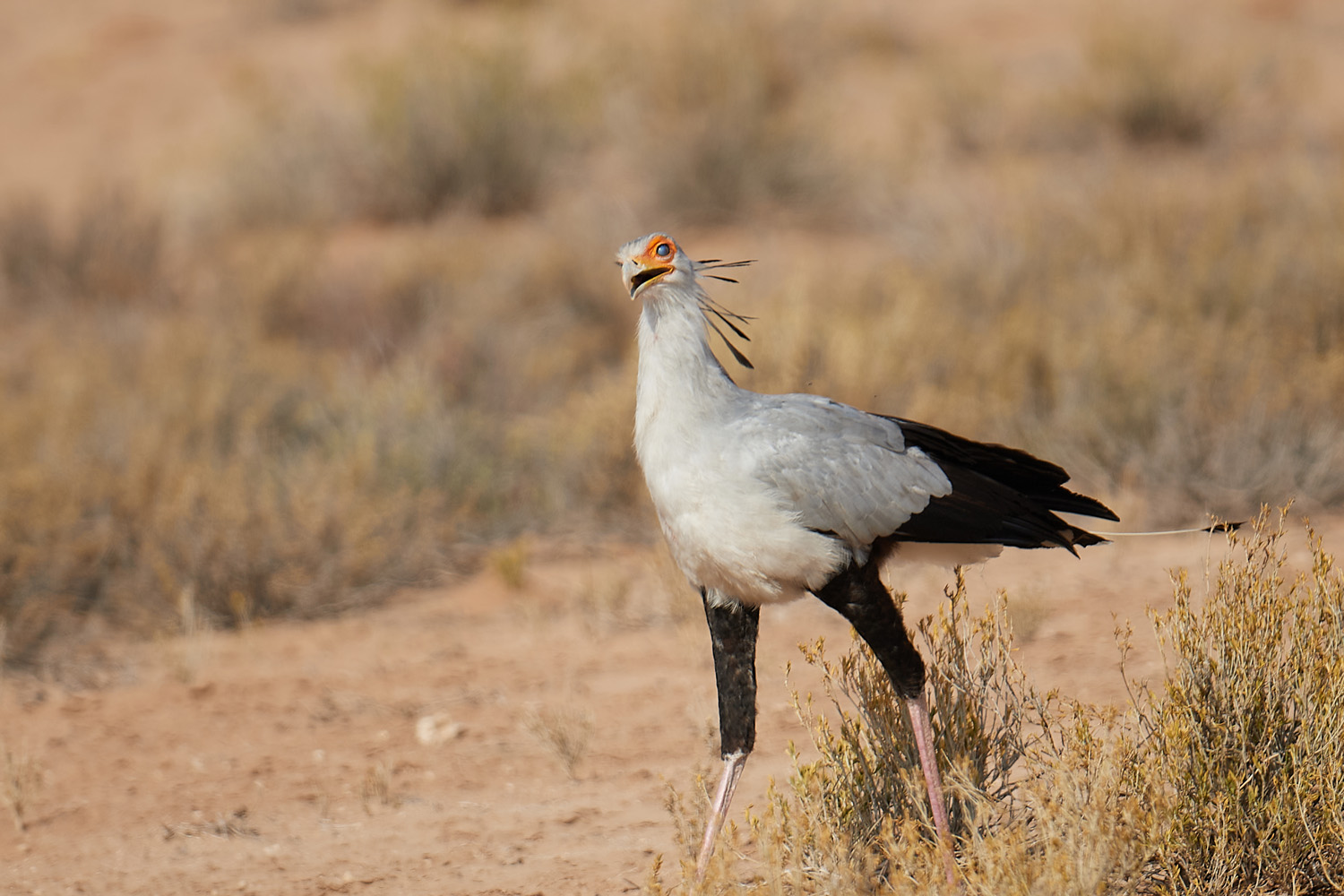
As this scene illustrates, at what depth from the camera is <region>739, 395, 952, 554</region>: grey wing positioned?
317 centimetres

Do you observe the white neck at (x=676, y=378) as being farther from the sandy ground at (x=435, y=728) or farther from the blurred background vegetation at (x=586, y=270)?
the blurred background vegetation at (x=586, y=270)

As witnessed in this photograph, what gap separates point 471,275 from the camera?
35.8 ft

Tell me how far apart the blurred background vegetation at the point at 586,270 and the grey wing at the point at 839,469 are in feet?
6.76

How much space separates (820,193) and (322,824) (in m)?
9.21

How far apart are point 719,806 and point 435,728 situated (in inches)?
86.9

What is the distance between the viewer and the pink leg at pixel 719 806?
3.42 meters

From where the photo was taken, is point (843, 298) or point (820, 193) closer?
point (843, 298)

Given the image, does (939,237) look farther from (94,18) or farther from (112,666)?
(94,18)

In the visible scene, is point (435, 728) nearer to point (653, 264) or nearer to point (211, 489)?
point (211, 489)

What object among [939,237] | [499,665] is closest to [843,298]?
[939,237]

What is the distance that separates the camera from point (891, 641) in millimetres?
3258

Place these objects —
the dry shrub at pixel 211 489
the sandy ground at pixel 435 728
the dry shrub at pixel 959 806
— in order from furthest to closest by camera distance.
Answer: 1. the dry shrub at pixel 211 489
2. the sandy ground at pixel 435 728
3. the dry shrub at pixel 959 806

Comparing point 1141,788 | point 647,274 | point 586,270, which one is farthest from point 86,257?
point 1141,788

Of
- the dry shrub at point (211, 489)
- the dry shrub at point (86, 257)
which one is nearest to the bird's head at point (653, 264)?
the dry shrub at point (211, 489)
